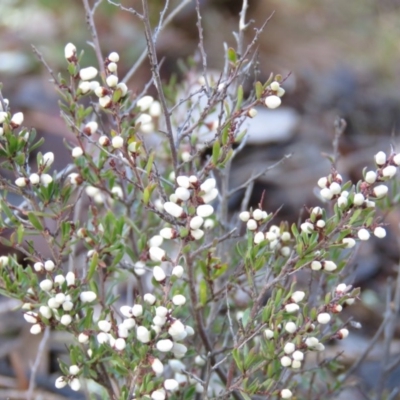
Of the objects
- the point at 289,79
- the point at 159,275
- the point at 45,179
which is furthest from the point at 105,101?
the point at 289,79

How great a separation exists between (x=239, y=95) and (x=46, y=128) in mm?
2292

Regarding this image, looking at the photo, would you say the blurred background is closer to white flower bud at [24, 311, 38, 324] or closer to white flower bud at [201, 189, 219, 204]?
white flower bud at [24, 311, 38, 324]

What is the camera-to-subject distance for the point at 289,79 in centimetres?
391

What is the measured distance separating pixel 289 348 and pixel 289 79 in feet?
10.4

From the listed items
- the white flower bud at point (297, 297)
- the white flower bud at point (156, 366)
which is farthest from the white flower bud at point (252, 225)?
the white flower bud at point (156, 366)

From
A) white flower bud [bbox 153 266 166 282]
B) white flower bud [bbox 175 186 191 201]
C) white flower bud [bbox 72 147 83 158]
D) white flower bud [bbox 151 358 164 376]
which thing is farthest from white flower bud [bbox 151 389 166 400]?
white flower bud [bbox 72 147 83 158]

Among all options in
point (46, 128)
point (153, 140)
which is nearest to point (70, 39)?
point (46, 128)

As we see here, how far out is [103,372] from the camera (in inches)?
40.9

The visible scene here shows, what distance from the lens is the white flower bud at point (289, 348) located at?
0.87 m

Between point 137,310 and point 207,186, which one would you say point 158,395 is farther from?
point 207,186

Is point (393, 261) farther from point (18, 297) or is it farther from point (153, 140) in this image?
point (18, 297)

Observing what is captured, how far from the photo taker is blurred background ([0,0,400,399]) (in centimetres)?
255

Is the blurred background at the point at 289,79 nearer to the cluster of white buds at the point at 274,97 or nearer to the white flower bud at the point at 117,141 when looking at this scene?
the white flower bud at the point at 117,141

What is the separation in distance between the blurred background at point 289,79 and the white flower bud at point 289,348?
0.98 m
